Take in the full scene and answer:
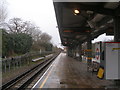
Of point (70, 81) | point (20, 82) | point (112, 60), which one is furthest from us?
point (20, 82)

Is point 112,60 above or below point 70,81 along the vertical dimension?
above

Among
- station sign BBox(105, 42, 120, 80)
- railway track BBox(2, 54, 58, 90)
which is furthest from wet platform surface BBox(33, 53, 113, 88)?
station sign BBox(105, 42, 120, 80)

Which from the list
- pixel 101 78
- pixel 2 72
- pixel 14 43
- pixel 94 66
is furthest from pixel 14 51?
pixel 101 78

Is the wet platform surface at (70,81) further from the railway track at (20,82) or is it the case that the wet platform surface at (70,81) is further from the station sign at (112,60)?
the station sign at (112,60)

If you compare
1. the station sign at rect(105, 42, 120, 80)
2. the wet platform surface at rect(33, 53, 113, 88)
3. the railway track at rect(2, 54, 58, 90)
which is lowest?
the railway track at rect(2, 54, 58, 90)

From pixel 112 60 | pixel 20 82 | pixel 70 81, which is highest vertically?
pixel 112 60

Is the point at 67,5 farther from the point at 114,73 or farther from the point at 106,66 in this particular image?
the point at 114,73

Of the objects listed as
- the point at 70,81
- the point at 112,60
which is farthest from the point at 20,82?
the point at 112,60

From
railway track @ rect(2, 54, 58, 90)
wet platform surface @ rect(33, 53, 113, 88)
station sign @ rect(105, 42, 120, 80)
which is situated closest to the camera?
station sign @ rect(105, 42, 120, 80)

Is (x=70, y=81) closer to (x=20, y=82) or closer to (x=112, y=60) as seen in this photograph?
(x=112, y=60)

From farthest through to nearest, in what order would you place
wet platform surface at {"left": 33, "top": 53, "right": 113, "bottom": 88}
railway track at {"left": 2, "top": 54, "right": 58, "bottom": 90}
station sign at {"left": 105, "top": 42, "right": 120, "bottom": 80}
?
railway track at {"left": 2, "top": 54, "right": 58, "bottom": 90} < wet platform surface at {"left": 33, "top": 53, "right": 113, "bottom": 88} < station sign at {"left": 105, "top": 42, "right": 120, "bottom": 80}

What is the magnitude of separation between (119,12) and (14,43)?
2152 centimetres

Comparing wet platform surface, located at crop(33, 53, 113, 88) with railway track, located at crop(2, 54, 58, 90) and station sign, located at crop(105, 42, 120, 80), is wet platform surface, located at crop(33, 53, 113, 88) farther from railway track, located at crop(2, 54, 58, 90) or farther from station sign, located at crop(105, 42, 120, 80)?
station sign, located at crop(105, 42, 120, 80)

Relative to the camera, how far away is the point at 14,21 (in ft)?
146
